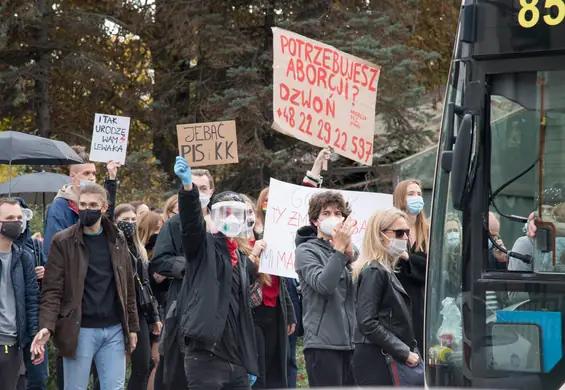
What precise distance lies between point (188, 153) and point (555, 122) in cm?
533

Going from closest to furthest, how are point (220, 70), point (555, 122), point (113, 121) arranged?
point (555, 122) < point (113, 121) < point (220, 70)

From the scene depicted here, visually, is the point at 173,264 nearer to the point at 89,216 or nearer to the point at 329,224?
the point at 89,216

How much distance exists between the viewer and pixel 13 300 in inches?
350

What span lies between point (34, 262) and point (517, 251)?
14.1 ft

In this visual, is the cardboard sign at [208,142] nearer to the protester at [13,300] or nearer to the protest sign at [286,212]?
the protest sign at [286,212]

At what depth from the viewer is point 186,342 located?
25.1 feet

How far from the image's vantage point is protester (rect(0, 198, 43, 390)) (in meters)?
8.81

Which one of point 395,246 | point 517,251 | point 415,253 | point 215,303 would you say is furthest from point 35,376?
point 517,251

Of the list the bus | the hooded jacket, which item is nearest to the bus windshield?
the bus

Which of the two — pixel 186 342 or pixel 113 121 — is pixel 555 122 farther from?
pixel 113 121

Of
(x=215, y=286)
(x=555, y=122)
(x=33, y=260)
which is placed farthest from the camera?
(x=33, y=260)

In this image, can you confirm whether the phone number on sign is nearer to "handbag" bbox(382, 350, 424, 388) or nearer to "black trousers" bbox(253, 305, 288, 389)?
"black trousers" bbox(253, 305, 288, 389)

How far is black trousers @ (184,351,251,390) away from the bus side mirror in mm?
1997

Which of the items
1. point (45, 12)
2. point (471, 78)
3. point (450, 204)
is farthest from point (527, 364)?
point (45, 12)
